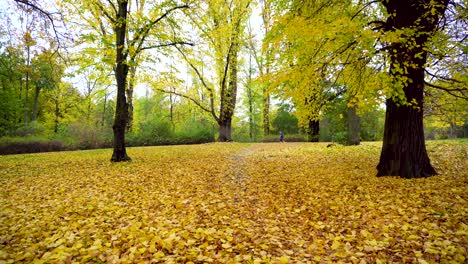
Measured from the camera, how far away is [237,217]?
4.56m

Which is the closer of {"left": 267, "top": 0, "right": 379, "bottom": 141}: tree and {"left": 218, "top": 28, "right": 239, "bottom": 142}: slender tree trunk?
{"left": 267, "top": 0, "right": 379, "bottom": 141}: tree

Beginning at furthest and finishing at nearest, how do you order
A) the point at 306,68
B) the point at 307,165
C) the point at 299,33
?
the point at 307,165 < the point at 306,68 < the point at 299,33

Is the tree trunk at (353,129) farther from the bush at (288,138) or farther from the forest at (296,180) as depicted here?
the bush at (288,138)

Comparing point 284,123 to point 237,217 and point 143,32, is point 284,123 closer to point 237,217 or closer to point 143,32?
point 143,32

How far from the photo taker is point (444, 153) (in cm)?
934

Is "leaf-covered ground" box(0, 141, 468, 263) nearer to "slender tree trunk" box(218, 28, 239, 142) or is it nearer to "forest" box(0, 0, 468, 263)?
"forest" box(0, 0, 468, 263)

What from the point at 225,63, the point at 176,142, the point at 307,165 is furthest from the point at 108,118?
the point at 307,165

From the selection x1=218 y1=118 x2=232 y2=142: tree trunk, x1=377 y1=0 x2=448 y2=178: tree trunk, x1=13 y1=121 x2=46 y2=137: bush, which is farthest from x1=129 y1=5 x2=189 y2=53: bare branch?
x1=13 y1=121 x2=46 y2=137: bush

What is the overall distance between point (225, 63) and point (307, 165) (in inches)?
531

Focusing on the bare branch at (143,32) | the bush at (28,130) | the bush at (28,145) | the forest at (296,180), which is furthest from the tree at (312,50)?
the bush at (28,130)

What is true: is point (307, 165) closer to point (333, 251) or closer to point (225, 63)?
point (333, 251)

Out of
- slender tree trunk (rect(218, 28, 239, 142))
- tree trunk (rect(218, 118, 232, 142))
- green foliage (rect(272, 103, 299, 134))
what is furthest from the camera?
green foliage (rect(272, 103, 299, 134))

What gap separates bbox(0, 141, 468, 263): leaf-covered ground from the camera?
3.22 meters

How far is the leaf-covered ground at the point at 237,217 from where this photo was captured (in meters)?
3.22
